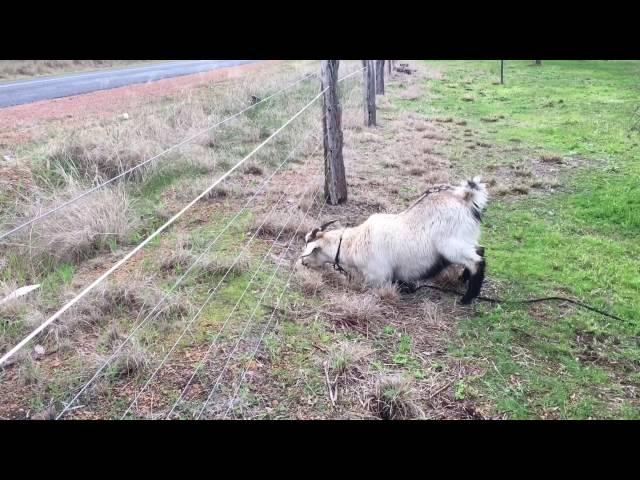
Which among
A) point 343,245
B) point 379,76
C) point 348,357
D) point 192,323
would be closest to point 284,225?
point 343,245

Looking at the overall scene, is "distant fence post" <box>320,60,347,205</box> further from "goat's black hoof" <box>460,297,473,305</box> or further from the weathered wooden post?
the weathered wooden post

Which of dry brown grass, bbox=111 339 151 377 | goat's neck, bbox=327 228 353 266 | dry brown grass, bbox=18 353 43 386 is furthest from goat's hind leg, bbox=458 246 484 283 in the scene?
dry brown grass, bbox=18 353 43 386

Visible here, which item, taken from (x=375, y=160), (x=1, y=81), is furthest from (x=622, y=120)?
(x=1, y=81)

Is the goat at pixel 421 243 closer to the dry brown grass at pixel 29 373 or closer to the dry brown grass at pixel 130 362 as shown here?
the dry brown grass at pixel 130 362

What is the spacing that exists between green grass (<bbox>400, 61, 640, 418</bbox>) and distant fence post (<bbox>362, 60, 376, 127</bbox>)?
2.67m

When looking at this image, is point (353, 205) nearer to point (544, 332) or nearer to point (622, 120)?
point (544, 332)

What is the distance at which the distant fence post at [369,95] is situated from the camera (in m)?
12.3

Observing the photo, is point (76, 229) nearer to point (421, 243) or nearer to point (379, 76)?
point (421, 243)

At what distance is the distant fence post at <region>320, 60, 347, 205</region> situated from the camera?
7.02 meters

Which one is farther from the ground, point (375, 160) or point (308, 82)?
point (308, 82)

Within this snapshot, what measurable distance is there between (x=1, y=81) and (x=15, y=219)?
1527 centimetres

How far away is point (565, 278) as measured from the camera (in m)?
5.36

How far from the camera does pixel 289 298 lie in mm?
4934

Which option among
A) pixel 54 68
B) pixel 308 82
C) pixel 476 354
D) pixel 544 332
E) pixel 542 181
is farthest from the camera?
pixel 54 68
